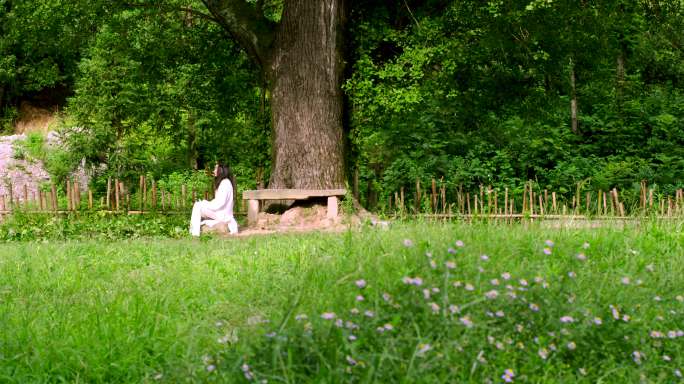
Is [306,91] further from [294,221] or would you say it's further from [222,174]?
[294,221]

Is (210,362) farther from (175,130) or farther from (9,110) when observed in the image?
(9,110)

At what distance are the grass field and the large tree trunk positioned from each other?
6.07 m

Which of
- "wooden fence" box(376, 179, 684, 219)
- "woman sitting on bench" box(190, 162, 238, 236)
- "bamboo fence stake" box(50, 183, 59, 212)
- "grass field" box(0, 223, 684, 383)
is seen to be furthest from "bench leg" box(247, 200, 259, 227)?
"grass field" box(0, 223, 684, 383)

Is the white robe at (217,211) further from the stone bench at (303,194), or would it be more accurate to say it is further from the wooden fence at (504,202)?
the wooden fence at (504,202)

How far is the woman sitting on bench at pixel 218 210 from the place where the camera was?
12859mm

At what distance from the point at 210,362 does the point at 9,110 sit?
31.2m

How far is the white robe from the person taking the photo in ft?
42.2

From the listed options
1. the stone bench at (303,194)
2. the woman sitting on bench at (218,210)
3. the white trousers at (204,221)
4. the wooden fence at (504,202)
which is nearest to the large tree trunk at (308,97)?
the stone bench at (303,194)

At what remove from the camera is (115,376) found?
4.53 meters

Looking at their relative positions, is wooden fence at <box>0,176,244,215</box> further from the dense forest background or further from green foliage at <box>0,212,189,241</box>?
the dense forest background

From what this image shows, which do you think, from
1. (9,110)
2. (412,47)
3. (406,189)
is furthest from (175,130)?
(9,110)

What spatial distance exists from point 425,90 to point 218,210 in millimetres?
4031

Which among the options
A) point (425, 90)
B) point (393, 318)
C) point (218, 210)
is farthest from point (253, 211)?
point (393, 318)

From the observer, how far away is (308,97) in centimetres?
1304
